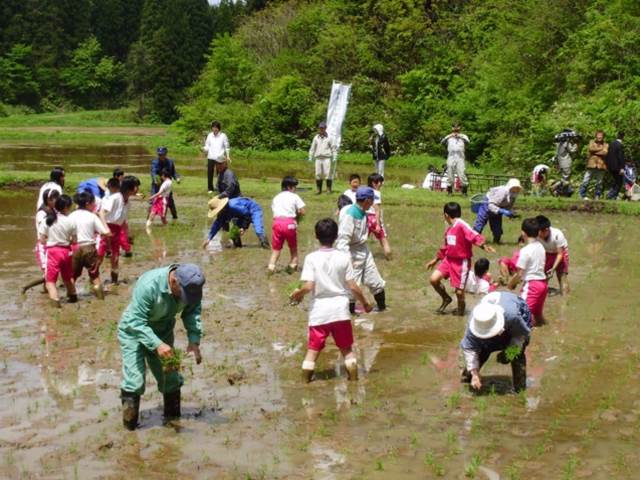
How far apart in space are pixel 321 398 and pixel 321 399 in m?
0.03

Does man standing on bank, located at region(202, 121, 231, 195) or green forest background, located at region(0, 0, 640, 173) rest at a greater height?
green forest background, located at region(0, 0, 640, 173)

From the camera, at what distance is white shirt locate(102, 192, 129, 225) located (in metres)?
13.4

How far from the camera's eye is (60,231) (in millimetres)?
11805

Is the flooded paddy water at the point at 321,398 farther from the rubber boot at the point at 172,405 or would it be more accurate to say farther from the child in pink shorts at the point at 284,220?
the child in pink shorts at the point at 284,220

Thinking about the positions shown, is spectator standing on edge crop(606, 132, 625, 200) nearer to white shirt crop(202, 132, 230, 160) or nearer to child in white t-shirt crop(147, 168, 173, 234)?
white shirt crop(202, 132, 230, 160)

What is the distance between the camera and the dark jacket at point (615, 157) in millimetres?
22047

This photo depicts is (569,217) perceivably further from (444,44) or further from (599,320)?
(444,44)

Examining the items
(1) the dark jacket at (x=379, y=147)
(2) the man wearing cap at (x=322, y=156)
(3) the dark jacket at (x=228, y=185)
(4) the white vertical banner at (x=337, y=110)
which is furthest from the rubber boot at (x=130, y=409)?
(4) the white vertical banner at (x=337, y=110)

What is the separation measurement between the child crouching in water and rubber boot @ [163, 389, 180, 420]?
1439 mm

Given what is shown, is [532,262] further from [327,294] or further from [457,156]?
[457,156]

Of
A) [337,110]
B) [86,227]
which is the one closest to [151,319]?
[86,227]

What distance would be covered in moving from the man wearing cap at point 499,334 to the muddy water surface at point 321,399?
0.92 ft

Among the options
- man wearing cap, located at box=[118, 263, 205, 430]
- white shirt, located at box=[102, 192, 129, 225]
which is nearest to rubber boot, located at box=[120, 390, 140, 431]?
man wearing cap, located at box=[118, 263, 205, 430]

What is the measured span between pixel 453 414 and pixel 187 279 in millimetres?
2517
